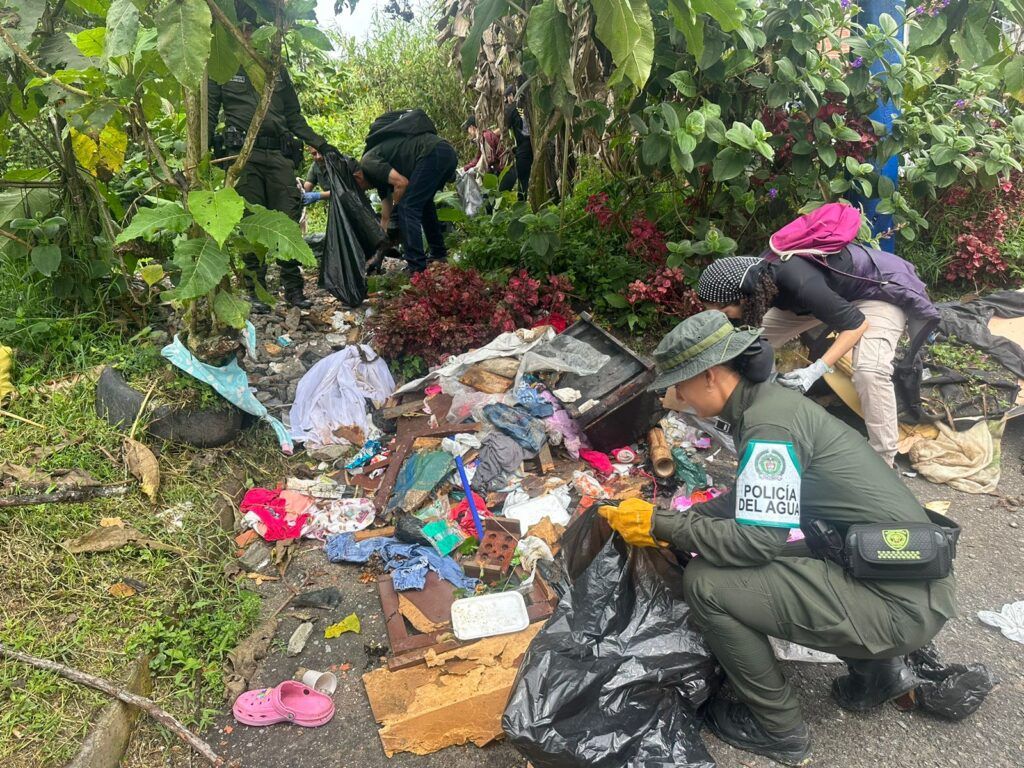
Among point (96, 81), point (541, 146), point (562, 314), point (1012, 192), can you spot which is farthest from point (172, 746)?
point (1012, 192)

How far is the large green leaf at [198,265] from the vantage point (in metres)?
2.91

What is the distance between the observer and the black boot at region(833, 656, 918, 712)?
7.06 ft

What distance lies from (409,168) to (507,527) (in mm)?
3649

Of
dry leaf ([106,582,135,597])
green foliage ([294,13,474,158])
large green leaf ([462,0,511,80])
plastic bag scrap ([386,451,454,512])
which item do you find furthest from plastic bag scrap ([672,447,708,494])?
green foliage ([294,13,474,158])

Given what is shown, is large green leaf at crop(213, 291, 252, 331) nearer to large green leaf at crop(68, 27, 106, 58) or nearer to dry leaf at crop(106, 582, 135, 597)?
large green leaf at crop(68, 27, 106, 58)

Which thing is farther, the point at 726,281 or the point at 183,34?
the point at 726,281

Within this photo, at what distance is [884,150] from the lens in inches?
169

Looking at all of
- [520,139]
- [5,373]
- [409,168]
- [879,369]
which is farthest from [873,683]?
[520,139]

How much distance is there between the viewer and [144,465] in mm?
3158

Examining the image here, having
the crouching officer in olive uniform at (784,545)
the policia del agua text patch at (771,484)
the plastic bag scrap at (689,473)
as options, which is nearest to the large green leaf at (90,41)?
the crouching officer in olive uniform at (784,545)

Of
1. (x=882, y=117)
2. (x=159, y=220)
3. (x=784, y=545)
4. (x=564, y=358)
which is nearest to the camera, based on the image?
(x=784, y=545)

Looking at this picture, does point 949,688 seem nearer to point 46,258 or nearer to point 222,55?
point 222,55

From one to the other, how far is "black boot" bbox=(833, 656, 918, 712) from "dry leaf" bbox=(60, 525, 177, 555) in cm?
277

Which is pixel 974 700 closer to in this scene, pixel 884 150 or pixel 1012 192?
pixel 884 150
